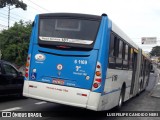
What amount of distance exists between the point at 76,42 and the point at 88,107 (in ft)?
5.90

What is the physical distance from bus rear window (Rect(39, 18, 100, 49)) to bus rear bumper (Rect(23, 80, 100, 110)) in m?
1.17

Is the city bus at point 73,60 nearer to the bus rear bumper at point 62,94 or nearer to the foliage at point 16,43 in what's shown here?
the bus rear bumper at point 62,94

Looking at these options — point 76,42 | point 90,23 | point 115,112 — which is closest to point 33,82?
point 76,42

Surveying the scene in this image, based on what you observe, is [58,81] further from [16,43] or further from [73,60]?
[16,43]

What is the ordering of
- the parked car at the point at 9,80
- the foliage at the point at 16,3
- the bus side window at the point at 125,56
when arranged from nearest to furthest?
the bus side window at the point at 125,56 < the parked car at the point at 9,80 < the foliage at the point at 16,3

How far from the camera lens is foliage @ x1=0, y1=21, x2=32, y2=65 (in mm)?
40294

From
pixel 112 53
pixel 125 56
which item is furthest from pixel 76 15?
pixel 125 56

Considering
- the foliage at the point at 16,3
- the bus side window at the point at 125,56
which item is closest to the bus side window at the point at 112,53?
the bus side window at the point at 125,56

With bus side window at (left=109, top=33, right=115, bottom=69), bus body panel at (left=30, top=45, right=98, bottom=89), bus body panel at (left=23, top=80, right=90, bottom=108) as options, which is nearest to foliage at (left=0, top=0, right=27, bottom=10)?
bus body panel at (left=30, top=45, right=98, bottom=89)

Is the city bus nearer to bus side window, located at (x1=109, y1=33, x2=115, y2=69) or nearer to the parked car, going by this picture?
bus side window, located at (x1=109, y1=33, x2=115, y2=69)

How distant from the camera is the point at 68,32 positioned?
8.56 m

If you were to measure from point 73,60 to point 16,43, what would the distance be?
111ft

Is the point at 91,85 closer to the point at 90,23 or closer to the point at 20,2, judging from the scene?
the point at 90,23

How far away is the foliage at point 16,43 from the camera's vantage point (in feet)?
132
